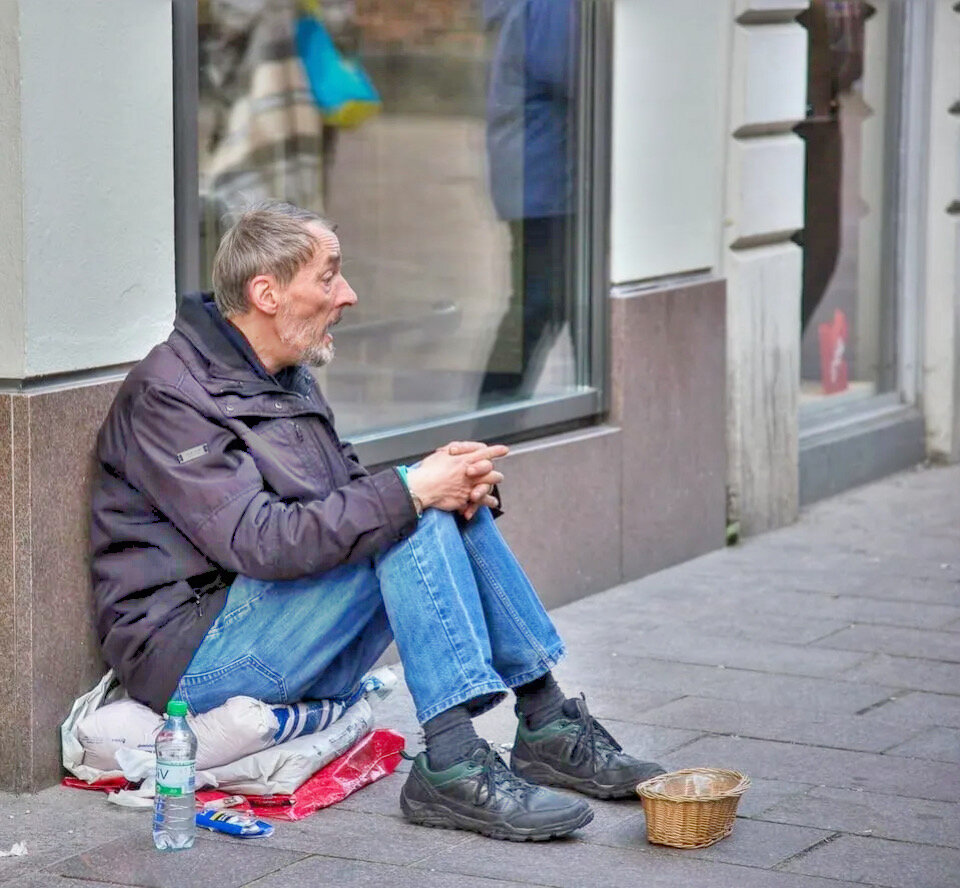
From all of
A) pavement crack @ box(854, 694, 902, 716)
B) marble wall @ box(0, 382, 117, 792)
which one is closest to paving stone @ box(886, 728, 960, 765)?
pavement crack @ box(854, 694, 902, 716)

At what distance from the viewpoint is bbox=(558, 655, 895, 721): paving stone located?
17.1 ft

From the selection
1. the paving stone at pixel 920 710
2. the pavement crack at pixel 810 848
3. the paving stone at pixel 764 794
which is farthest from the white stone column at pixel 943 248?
the pavement crack at pixel 810 848

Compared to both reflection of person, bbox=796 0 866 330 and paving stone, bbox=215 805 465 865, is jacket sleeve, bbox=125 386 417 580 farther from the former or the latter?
reflection of person, bbox=796 0 866 330

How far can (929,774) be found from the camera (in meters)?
4.61

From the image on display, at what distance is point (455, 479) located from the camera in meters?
4.12

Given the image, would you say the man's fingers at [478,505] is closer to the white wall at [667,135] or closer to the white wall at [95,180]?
the white wall at [95,180]

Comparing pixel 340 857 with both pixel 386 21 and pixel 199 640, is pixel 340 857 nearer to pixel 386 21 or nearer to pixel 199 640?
pixel 199 640

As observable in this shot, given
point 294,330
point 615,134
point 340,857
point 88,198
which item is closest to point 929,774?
point 340,857

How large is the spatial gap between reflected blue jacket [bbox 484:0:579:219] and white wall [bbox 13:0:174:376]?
6.87ft

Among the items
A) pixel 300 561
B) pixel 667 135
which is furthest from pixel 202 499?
pixel 667 135

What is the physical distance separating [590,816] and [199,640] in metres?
0.87

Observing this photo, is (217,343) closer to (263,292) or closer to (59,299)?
(263,292)

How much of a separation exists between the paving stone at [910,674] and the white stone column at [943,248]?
11.8 ft

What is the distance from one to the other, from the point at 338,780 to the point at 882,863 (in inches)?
44.9
